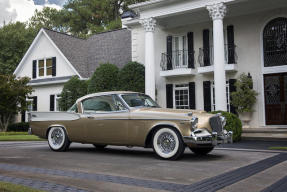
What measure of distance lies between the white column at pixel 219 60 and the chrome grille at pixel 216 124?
302 inches

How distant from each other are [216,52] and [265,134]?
4.40 metres

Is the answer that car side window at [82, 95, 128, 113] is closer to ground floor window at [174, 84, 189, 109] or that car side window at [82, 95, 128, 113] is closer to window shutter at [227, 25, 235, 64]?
window shutter at [227, 25, 235, 64]

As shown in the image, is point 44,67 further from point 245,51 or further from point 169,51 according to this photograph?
point 245,51

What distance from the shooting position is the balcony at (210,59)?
17.0 meters

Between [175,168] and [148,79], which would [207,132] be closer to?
[175,168]

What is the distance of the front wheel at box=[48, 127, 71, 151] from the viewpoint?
877cm

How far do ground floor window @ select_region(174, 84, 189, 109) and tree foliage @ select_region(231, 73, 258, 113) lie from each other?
3.28 metres

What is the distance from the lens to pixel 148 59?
17922 mm

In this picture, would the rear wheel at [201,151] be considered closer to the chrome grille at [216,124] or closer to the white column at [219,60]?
the chrome grille at [216,124]

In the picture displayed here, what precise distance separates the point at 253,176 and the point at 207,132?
1842mm

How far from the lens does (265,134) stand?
46.1 feet

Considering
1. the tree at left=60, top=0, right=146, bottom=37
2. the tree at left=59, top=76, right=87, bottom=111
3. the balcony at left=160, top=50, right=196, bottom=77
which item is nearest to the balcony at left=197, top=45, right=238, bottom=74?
the balcony at left=160, top=50, right=196, bottom=77

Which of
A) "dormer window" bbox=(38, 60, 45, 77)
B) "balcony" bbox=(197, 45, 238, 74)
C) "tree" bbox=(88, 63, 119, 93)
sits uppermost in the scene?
"dormer window" bbox=(38, 60, 45, 77)

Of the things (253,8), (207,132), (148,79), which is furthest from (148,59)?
(207,132)
